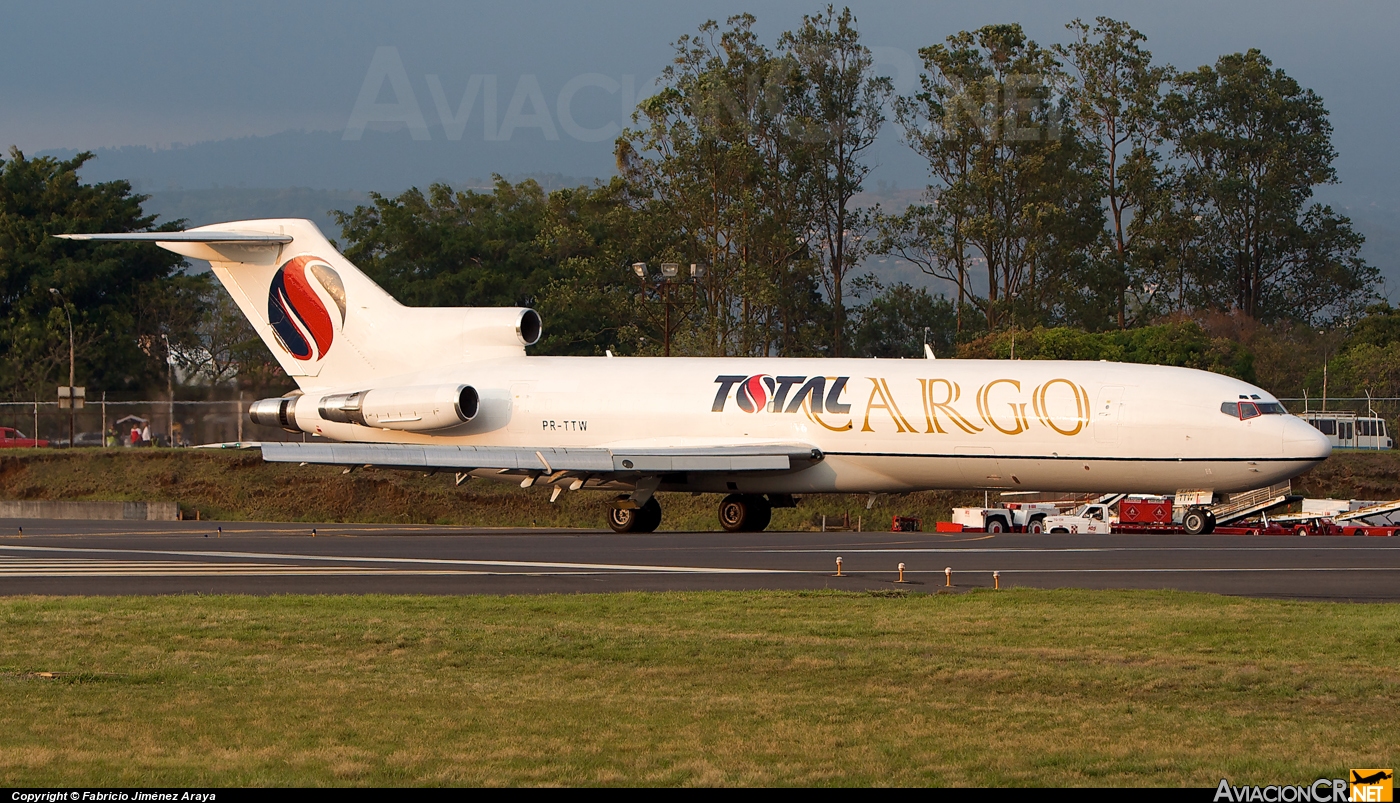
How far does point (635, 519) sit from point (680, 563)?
11.4m

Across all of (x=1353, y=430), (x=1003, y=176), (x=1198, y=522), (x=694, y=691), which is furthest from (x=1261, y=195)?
(x=694, y=691)

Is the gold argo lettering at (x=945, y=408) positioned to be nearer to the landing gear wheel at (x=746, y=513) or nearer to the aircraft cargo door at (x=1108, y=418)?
the aircraft cargo door at (x=1108, y=418)

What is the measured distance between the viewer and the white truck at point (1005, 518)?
4028 cm

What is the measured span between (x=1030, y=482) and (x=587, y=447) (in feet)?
31.3

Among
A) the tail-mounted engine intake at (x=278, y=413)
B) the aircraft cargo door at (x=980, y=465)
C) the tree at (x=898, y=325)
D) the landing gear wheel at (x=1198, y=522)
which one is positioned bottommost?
the landing gear wheel at (x=1198, y=522)

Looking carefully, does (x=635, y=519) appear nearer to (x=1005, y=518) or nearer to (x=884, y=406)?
(x=884, y=406)

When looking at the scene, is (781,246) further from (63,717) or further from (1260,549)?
(63,717)

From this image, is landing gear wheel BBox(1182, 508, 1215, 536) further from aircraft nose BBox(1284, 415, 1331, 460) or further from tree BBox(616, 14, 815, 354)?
tree BBox(616, 14, 815, 354)

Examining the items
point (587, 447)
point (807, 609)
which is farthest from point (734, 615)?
point (587, 447)

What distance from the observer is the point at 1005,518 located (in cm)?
4047

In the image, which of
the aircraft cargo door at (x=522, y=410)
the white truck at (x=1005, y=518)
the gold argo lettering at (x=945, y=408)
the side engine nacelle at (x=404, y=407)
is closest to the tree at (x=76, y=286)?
the side engine nacelle at (x=404, y=407)

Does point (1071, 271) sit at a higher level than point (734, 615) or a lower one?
higher

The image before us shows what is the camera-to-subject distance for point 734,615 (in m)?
14.7

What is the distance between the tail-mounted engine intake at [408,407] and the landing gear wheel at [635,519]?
162 inches
